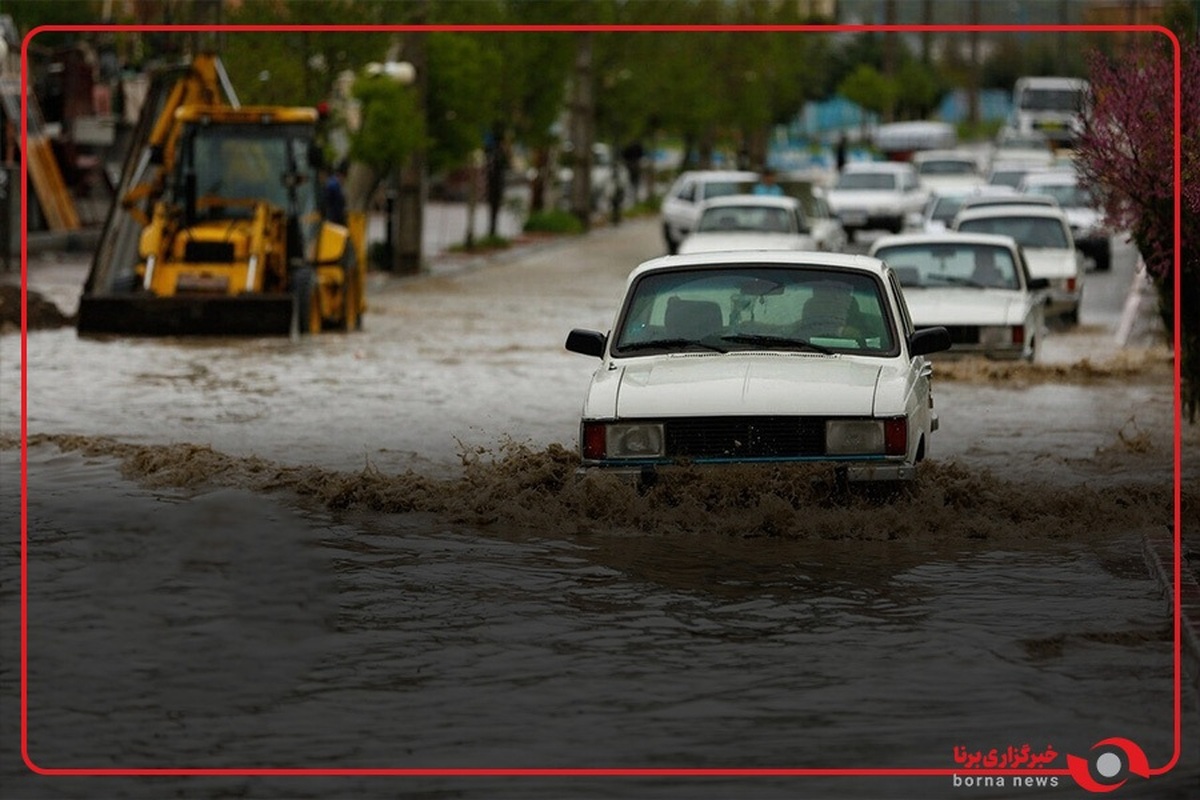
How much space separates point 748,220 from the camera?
3516cm

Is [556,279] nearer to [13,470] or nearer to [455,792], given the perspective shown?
[13,470]

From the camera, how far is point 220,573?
34.0 ft

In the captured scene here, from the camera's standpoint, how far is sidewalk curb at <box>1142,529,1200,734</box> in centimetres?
912

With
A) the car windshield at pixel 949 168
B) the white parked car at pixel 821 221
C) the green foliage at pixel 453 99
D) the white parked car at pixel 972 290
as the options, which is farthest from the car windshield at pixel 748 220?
the car windshield at pixel 949 168

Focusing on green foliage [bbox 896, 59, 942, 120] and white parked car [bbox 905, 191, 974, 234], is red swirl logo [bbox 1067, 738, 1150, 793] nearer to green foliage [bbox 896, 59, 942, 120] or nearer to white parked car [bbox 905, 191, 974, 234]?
white parked car [bbox 905, 191, 974, 234]

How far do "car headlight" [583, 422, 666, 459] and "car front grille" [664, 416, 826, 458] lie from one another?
10 cm

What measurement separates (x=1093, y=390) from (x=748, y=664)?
1268 centimetres

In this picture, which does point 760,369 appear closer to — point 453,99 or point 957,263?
point 957,263

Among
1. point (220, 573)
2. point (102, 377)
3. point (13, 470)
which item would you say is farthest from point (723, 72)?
point (220, 573)

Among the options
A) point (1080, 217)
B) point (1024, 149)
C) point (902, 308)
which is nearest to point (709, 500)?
point (902, 308)

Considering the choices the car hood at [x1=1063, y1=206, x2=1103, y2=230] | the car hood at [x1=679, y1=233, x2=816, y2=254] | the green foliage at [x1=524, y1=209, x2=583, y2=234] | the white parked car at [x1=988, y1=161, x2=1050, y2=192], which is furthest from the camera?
the green foliage at [x1=524, y1=209, x2=583, y2=234]

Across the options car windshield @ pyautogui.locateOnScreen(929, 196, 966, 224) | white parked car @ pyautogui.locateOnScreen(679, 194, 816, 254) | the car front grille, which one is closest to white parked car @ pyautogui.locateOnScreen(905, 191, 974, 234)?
car windshield @ pyautogui.locateOnScreen(929, 196, 966, 224)

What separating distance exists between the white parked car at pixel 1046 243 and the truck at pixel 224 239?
7967mm

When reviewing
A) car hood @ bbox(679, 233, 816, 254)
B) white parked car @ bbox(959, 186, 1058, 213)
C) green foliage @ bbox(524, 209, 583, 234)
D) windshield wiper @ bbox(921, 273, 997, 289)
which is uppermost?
windshield wiper @ bbox(921, 273, 997, 289)
